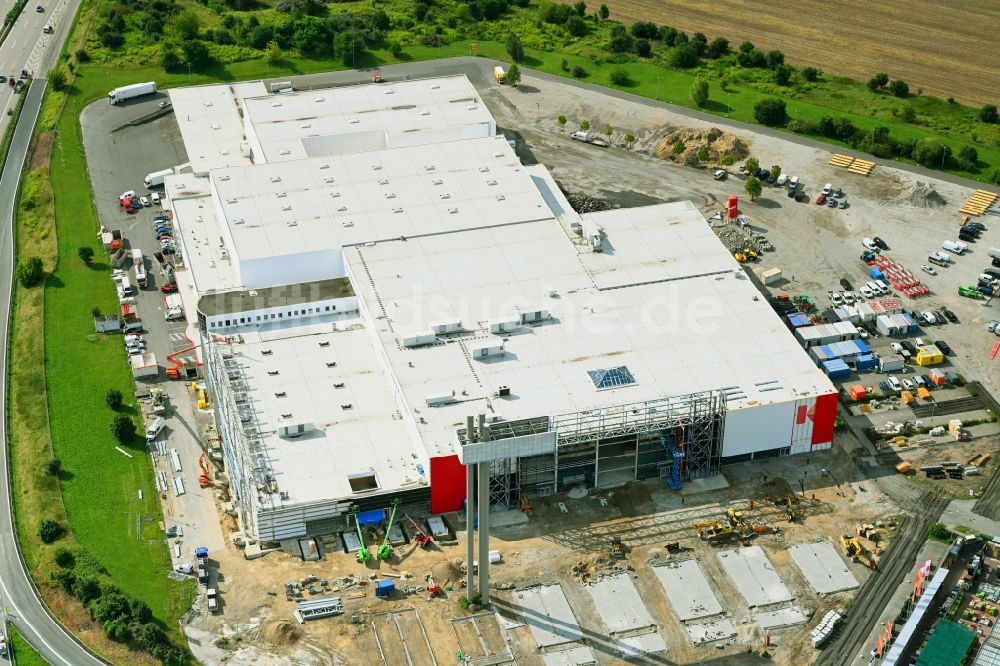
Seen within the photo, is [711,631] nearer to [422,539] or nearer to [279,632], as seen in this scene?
[422,539]

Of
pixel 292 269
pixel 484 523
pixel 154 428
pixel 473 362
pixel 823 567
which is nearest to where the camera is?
pixel 484 523

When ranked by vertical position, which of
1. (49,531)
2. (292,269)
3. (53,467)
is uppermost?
(292,269)

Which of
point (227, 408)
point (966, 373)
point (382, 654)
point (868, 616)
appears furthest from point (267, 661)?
point (966, 373)

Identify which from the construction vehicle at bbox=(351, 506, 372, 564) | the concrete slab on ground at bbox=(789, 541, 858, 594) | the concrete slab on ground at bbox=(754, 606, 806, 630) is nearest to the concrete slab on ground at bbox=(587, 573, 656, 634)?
the concrete slab on ground at bbox=(754, 606, 806, 630)

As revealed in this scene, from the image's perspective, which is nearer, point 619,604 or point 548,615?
point 548,615

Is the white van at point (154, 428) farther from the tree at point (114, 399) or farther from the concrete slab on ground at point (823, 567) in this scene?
the concrete slab on ground at point (823, 567)

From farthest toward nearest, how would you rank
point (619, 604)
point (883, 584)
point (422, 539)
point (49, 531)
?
point (49, 531), point (422, 539), point (883, 584), point (619, 604)

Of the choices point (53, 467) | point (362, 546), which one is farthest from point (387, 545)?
point (53, 467)
